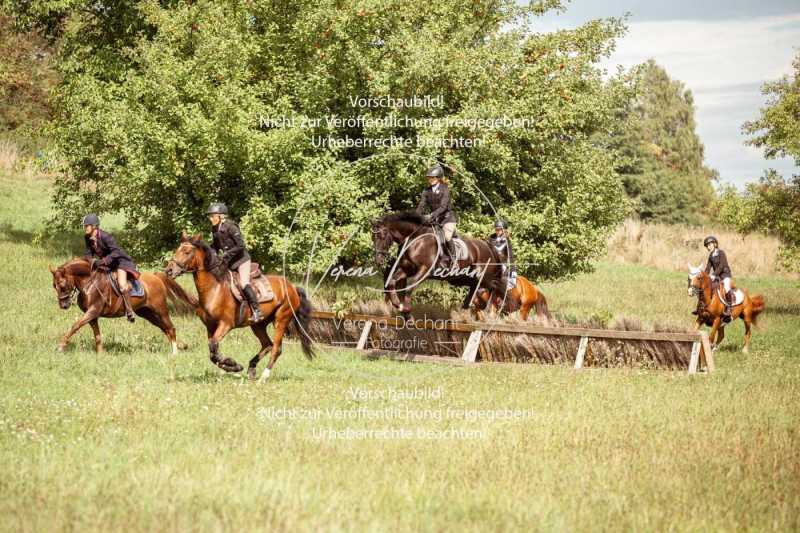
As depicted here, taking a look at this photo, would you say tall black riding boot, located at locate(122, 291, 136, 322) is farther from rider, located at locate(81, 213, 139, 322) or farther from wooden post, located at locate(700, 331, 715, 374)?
wooden post, located at locate(700, 331, 715, 374)

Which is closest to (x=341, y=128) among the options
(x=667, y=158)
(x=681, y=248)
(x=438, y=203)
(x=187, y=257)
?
(x=438, y=203)

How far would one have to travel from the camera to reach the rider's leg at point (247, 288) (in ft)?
46.2

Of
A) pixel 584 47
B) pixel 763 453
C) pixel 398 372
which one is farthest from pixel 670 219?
pixel 763 453

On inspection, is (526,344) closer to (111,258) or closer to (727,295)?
(727,295)

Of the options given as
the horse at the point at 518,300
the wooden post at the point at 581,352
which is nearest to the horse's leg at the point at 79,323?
the horse at the point at 518,300

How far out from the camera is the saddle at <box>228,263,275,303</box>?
14.1 metres

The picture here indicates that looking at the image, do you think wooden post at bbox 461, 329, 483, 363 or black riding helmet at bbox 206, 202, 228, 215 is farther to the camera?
wooden post at bbox 461, 329, 483, 363

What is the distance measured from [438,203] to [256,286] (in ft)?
14.9

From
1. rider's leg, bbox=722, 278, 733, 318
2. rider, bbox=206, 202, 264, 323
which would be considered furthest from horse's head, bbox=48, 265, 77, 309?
rider's leg, bbox=722, 278, 733, 318

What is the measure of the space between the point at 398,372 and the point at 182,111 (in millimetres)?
9909

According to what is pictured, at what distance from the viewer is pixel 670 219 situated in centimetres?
6125

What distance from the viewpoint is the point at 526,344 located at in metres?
17.6

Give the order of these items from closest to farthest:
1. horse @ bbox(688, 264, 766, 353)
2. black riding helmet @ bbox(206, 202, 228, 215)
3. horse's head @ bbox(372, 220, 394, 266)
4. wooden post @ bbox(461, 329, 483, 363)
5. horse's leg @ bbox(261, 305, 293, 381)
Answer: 1. black riding helmet @ bbox(206, 202, 228, 215)
2. horse's leg @ bbox(261, 305, 293, 381)
3. horse's head @ bbox(372, 220, 394, 266)
4. wooden post @ bbox(461, 329, 483, 363)
5. horse @ bbox(688, 264, 766, 353)

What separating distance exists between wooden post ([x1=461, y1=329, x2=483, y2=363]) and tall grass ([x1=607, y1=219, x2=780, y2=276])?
30506 mm
